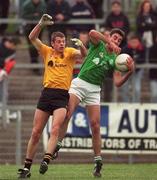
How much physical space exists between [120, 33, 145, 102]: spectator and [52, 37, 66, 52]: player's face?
6353 mm

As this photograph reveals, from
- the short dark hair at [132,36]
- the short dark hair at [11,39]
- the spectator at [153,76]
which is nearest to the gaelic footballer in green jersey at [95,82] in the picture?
the spectator at [153,76]

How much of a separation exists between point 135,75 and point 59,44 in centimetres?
728

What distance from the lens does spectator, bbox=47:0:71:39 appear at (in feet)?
73.0

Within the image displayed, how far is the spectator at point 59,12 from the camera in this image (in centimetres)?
2227

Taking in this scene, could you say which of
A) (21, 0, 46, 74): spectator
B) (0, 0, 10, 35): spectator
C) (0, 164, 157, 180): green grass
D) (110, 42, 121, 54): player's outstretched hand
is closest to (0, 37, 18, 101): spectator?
(21, 0, 46, 74): spectator

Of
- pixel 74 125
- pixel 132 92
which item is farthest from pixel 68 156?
pixel 132 92

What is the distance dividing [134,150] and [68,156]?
1515 mm

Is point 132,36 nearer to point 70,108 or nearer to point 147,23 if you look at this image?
point 147,23

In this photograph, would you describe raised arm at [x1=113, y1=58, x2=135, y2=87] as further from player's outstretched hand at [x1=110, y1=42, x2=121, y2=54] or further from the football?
player's outstretched hand at [x1=110, y1=42, x2=121, y2=54]

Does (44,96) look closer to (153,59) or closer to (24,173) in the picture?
(24,173)

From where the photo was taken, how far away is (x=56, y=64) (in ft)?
45.6

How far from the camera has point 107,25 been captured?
21.9 metres

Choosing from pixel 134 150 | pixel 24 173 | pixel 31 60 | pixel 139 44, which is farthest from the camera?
pixel 31 60

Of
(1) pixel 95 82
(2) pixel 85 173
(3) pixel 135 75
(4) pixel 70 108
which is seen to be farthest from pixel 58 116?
(3) pixel 135 75
